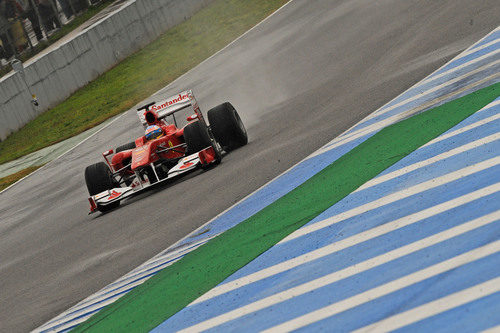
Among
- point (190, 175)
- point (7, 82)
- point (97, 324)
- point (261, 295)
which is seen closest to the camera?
point (261, 295)

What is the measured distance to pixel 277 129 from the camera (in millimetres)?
15219

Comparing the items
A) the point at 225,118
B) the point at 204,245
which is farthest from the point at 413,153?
the point at 225,118

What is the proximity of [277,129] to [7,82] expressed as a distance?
16781 mm

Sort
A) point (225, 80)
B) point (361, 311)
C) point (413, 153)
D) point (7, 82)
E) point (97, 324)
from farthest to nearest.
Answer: point (7, 82) → point (225, 80) → point (413, 153) → point (97, 324) → point (361, 311)

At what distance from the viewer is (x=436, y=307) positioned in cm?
544

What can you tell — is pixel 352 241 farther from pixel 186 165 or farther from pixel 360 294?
pixel 186 165

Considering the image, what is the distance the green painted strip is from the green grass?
55.4 ft

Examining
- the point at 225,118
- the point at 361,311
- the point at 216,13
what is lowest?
the point at 361,311

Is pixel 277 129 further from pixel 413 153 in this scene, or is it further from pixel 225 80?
pixel 225 80

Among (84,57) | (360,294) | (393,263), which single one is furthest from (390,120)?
(84,57)

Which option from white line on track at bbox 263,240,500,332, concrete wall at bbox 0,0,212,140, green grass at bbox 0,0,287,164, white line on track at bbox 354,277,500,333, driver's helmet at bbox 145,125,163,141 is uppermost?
concrete wall at bbox 0,0,212,140

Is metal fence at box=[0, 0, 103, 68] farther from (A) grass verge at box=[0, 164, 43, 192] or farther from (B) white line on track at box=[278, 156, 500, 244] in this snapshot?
(B) white line on track at box=[278, 156, 500, 244]

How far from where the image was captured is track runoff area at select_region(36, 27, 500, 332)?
228 inches

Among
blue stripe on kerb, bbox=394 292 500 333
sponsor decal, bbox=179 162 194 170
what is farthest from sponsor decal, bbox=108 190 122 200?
blue stripe on kerb, bbox=394 292 500 333
